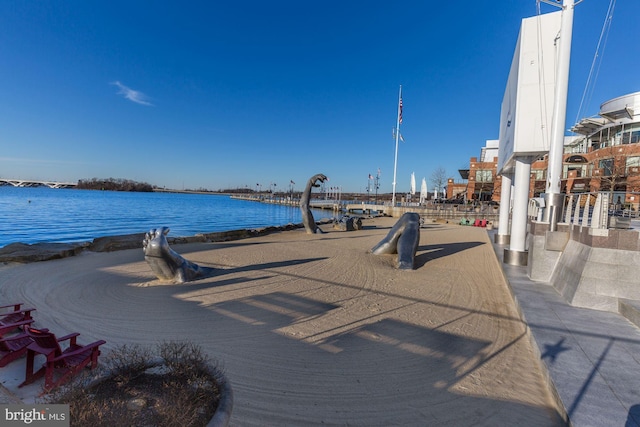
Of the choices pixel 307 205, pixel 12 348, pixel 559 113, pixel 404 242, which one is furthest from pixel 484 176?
pixel 12 348

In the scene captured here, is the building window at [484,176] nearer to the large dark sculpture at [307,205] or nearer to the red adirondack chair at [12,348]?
the large dark sculpture at [307,205]

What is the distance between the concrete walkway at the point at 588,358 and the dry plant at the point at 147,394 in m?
3.60

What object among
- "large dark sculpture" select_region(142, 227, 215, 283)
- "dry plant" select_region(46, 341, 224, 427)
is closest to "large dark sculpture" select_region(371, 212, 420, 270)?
"large dark sculpture" select_region(142, 227, 215, 283)

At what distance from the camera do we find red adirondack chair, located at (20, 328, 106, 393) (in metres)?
3.77

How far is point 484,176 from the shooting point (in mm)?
53469

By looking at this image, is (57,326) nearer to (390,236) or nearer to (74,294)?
(74,294)

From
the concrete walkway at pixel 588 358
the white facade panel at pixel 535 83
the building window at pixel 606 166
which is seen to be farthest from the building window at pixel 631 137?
the concrete walkway at pixel 588 358

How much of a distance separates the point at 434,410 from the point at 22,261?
14.3 m

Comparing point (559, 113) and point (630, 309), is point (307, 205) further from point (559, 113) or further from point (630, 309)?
point (630, 309)

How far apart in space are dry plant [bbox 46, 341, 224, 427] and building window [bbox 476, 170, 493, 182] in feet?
192

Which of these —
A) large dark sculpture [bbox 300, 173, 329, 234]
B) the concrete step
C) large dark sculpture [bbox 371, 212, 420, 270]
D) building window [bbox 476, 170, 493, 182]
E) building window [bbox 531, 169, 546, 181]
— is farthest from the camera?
building window [bbox 476, 170, 493, 182]

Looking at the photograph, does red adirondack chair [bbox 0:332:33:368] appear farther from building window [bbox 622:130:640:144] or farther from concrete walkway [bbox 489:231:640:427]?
building window [bbox 622:130:640:144]

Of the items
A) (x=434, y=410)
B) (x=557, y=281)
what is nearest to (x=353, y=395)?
(x=434, y=410)

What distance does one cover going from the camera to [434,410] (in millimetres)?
3541
